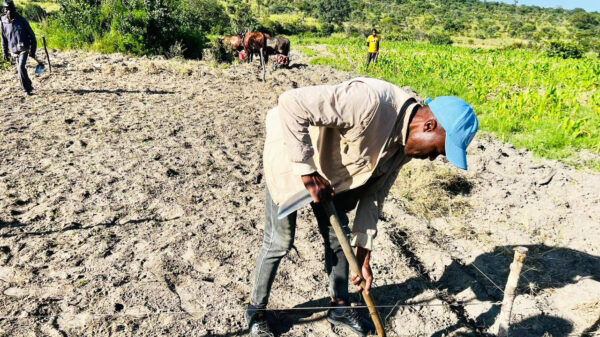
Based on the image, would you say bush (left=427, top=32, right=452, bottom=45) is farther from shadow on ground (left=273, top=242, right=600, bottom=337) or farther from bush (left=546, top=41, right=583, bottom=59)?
shadow on ground (left=273, top=242, right=600, bottom=337)

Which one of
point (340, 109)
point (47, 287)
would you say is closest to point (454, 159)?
point (340, 109)

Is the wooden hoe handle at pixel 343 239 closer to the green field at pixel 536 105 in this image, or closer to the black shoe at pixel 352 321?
the black shoe at pixel 352 321

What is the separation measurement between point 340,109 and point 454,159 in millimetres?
519

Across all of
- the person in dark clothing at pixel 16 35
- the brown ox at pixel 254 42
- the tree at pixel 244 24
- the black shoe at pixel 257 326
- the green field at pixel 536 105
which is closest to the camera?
the black shoe at pixel 257 326

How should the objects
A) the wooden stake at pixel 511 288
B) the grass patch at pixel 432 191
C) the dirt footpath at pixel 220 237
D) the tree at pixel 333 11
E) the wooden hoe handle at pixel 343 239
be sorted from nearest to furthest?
the wooden hoe handle at pixel 343 239
the wooden stake at pixel 511 288
the dirt footpath at pixel 220 237
the grass patch at pixel 432 191
the tree at pixel 333 11

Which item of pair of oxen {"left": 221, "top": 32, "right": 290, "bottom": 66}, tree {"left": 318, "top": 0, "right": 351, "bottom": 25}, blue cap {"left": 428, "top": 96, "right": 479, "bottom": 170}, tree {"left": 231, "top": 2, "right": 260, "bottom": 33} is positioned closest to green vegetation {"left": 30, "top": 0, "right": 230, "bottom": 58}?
pair of oxen {"left": 221, "top": 32, "right": 290, "bottom": 66}

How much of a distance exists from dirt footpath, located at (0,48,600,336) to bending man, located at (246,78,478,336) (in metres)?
0.83

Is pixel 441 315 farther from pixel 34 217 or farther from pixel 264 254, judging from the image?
pixel 34 217

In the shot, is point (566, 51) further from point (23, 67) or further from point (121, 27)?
point (23, 67)

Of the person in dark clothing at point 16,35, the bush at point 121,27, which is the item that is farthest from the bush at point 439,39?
the person in dark clothing at point 16,35

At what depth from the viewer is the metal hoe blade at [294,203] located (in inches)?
76.3

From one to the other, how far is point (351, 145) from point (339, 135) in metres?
0.09

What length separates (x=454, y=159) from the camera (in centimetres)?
167

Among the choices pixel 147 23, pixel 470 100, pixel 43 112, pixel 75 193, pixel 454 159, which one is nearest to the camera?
pixel 454 159
